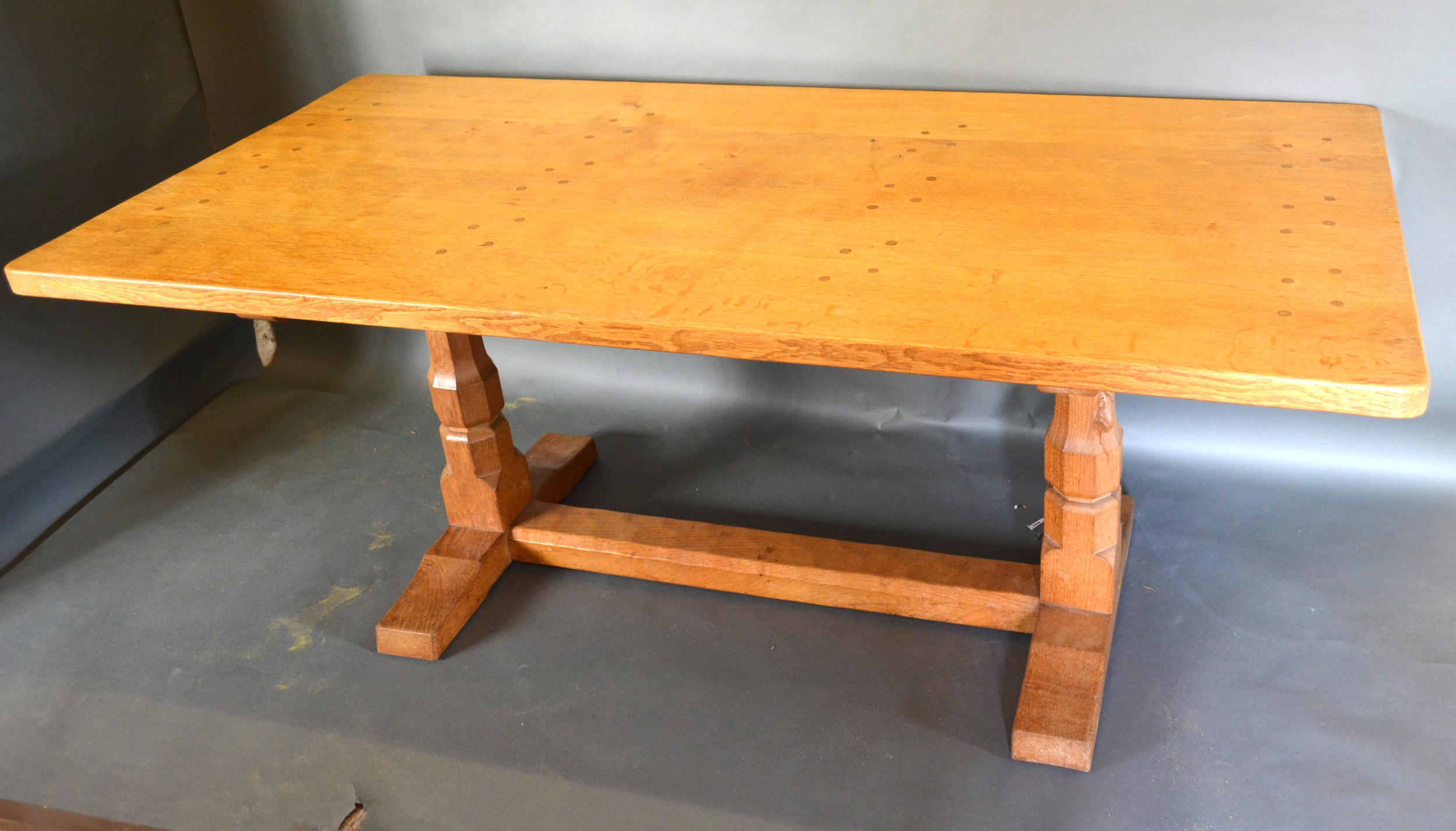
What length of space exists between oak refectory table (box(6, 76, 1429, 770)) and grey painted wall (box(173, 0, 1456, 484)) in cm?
17

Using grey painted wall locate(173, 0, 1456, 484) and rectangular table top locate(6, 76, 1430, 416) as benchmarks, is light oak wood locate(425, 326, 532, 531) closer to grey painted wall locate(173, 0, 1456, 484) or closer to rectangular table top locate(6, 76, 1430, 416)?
rectangular table top locate(6, 76, 1430, 416)

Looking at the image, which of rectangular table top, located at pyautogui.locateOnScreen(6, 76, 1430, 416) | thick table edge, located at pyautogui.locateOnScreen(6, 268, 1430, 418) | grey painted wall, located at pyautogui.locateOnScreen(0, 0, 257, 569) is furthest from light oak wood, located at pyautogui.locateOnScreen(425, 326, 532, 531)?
grey painted wall, located at pyautogui.locateOnScreen(0, 0, 257, 569)

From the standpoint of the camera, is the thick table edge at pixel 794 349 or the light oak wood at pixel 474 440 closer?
the thick table edge at pixel 794 349

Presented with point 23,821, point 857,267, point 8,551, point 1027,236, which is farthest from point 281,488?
point 1027,236

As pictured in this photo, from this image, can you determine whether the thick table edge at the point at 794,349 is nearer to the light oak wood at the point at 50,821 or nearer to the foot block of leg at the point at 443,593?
the foot block of leg at the point at 443,593

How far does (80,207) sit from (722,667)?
5.84 feet

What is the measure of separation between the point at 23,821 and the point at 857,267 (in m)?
1.58

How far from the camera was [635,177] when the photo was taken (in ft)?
6.27

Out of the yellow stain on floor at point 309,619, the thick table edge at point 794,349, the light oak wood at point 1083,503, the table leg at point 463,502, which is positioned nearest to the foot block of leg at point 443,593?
the table leg at point 463,502

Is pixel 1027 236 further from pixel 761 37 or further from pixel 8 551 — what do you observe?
pixel 8 551

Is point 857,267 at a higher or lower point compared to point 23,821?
higher

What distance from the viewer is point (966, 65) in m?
2.37

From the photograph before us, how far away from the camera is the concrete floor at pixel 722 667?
179 centimetres

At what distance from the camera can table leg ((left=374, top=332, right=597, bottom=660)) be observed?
6.94 feet
